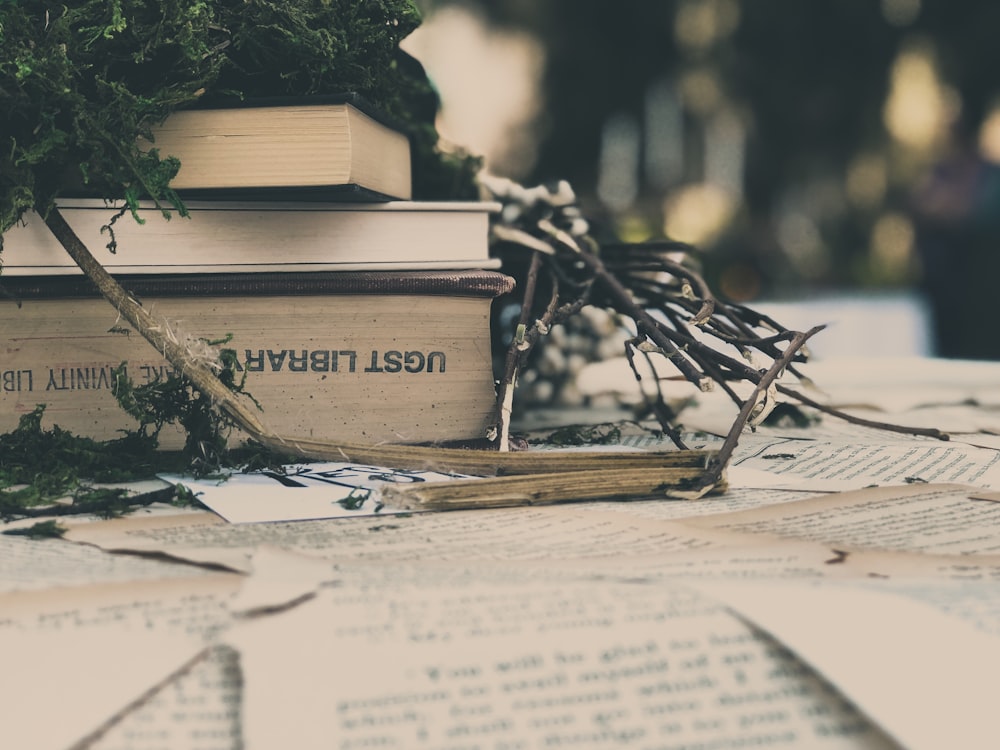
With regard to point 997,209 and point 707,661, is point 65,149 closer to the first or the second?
point 707,661

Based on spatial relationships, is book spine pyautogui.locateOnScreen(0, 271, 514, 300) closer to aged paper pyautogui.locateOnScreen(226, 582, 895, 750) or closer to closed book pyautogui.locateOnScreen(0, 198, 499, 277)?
closed book pyautogui.locateOnScreen(0, 198, 499, 277)

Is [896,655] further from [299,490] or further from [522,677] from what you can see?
[299,490]

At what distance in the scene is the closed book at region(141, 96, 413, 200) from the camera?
25.2 inches

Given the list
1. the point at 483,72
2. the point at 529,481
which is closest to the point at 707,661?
the point at 529,481

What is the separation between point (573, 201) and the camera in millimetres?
903

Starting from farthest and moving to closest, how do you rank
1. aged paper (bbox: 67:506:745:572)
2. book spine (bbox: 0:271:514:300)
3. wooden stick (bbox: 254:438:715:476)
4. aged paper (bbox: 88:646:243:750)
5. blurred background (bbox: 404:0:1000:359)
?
blurred background (bbox: 404:0:1000:359)
book spine (bbox: 0:271:514:300)
wooden stick (bbox: 254:438:715:476)
aged paper (bbox: 67:506:745:572)
aged paper (bbox: 88:646:243:750)

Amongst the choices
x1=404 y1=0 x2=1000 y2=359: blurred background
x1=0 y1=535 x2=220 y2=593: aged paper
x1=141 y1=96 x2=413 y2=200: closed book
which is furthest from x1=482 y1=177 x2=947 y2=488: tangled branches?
x1=404 y1=0 x2=1000 y2=359: blurred background

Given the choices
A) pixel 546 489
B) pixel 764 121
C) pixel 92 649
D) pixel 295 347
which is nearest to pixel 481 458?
pixel 546 489

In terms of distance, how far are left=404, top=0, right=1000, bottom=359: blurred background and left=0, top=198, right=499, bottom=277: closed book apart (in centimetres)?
303

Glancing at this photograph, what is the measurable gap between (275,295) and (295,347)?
0.04 m

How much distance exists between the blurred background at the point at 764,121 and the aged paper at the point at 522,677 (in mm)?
3442

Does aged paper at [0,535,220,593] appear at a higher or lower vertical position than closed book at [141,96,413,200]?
lower

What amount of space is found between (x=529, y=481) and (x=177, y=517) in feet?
0.62

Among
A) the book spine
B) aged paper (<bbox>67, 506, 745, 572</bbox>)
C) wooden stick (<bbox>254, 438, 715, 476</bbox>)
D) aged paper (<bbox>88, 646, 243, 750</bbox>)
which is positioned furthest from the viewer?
the book spine
